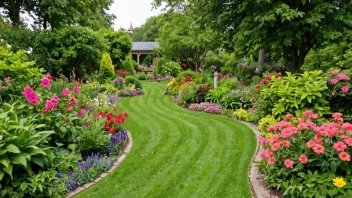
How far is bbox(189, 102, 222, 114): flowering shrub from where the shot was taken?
774 cm

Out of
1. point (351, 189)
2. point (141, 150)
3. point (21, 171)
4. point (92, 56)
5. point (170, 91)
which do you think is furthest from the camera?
point (170, 91)

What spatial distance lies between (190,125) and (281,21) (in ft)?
12.7

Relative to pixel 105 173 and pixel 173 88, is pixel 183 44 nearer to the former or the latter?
pixel 173 88

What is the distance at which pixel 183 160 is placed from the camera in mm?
4332

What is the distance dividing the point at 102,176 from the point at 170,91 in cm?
834

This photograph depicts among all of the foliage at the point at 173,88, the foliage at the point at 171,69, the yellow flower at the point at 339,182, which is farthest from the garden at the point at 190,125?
the foliage at the point at 171,69

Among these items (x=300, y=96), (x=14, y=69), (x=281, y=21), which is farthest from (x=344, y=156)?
(x=281, y=21)

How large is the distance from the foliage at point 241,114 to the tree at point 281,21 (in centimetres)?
199

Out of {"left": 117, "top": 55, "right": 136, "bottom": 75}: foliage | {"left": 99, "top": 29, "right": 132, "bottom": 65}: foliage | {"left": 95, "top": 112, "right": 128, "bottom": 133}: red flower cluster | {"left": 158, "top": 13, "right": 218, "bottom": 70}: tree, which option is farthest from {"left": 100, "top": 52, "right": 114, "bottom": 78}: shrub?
{"left": 95, "top": 112, "right": 128, "bottom": 133}: red flower cluster

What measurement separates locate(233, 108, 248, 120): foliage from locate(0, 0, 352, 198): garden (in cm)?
3

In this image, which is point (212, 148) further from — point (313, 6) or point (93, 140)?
point (313, 6)

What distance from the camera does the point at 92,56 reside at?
11.2 meters

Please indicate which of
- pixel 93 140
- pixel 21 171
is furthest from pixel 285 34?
pixel 21 171

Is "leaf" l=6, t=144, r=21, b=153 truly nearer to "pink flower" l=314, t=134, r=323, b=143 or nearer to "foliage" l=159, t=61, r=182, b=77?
"pink flower" l=314, t=134, r=323, b=143
